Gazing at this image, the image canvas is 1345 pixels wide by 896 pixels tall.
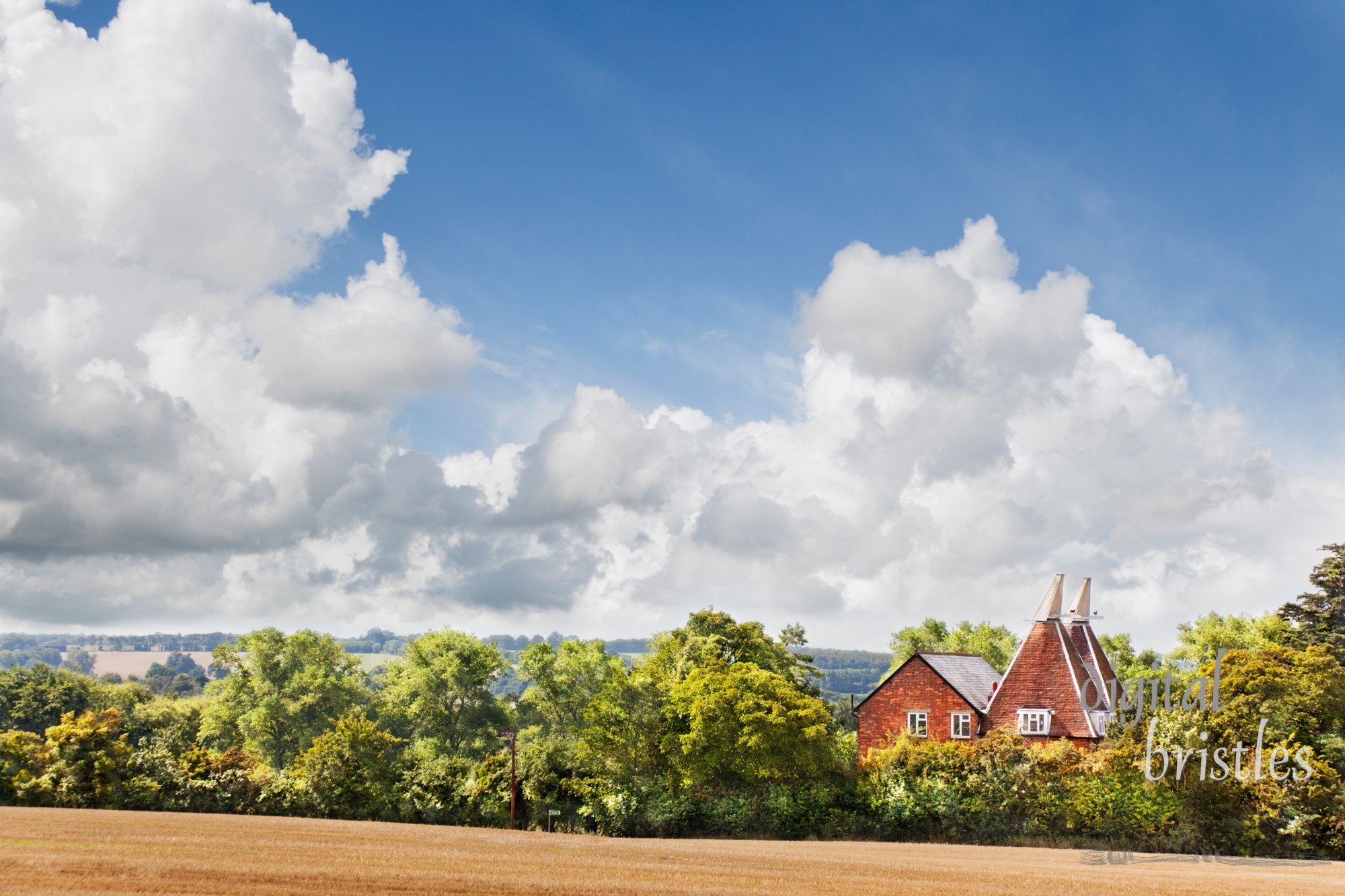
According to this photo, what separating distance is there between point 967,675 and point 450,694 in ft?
136

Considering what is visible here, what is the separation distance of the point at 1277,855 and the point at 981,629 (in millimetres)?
63427

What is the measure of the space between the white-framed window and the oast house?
0.04m

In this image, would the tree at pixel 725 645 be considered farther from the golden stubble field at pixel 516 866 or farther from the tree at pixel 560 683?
the golden stubble field at pixel 516 866

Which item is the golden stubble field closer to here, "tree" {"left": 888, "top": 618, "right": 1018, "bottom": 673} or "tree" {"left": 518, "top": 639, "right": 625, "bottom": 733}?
"tree" {"left": 518, "top": 639, "right": 625, "bottom": 733}

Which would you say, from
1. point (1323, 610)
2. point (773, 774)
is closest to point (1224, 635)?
point (1323, 610)

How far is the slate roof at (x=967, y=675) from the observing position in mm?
53625

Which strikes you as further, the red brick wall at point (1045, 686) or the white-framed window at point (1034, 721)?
the white-framed window at point (1034, 721)

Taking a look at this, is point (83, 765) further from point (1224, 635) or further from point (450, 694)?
point (1224, 635)

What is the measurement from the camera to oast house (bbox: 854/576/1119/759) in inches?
1949

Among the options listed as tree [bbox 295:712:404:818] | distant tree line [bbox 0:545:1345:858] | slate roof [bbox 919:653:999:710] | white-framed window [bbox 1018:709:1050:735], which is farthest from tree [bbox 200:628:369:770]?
Answer: white-framed window [bbox 1018:709:1050:735]

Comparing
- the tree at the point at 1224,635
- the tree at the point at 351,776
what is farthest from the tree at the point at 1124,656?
the tree at the point at 351,776

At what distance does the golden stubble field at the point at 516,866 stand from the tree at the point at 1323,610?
26785mm


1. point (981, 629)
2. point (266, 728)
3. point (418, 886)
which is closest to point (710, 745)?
point (418, 886)

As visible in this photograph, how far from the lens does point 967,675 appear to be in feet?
183
